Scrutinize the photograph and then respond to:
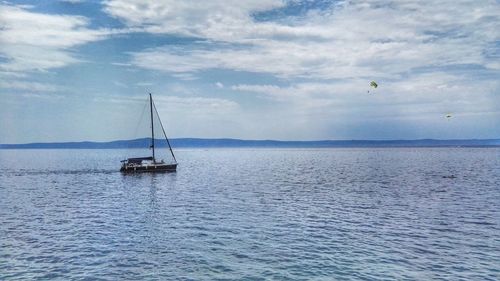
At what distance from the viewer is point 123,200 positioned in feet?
201

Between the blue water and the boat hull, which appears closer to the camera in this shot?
the blue water

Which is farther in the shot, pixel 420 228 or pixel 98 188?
pixel 98 188

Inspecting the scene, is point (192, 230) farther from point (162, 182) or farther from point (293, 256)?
point (162, 182)

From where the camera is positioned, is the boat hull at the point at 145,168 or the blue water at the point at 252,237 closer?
the blue water at the point at 252,237

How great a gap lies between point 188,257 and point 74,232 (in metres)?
14.7

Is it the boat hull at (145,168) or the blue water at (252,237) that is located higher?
the boat hull at (145,168)

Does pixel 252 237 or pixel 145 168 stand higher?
pixel 145 168

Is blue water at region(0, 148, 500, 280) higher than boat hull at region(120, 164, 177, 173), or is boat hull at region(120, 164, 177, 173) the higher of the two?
boat hull at region(120, 164, 177, 173)

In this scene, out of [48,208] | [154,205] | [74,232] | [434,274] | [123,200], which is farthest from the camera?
[123,200]

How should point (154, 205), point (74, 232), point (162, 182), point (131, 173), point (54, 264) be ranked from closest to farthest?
point (54, 264)
point (74, 232)
point (154, 205)
point (162, 182)
point (131, 173)

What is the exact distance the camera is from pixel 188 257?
29.9 meters

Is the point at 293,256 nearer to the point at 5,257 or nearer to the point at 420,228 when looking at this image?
the point at 420,228

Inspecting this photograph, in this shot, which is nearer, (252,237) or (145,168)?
(252,237)

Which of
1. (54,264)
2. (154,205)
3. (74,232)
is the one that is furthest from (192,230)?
(154,205)
